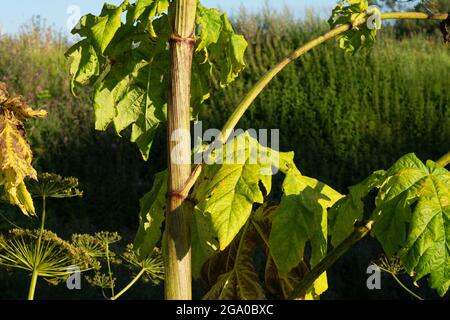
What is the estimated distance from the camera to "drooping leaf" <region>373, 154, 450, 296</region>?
1373 millimetres

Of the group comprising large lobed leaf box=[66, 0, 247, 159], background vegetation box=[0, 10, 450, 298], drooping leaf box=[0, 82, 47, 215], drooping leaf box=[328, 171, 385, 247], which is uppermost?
background vegetation box=[0, 10, 450, 298]

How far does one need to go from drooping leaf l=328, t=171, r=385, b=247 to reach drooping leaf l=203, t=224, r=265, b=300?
213 millimetres

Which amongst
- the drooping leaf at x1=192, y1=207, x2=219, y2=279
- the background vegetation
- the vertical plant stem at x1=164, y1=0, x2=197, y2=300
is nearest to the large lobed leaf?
the vertical plant stem at x1=164, y1=0, x2=197, y2=300

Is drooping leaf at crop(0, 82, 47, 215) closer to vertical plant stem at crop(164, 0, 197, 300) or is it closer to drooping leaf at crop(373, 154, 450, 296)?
vertical plant stem at crop(164, 0, 197, 300)

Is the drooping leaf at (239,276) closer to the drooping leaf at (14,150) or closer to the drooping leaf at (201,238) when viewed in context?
the drooping leaf at (201,238)

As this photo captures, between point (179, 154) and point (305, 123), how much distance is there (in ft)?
23.3

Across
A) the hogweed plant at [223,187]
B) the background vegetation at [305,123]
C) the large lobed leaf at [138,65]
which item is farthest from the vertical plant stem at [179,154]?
the background vegetation at [305,123]

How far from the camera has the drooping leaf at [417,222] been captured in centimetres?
137

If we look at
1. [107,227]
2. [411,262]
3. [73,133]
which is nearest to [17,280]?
[107,227]

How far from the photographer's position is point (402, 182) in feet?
4.83

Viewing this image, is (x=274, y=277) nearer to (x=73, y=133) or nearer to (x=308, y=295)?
(x=308, y=295)

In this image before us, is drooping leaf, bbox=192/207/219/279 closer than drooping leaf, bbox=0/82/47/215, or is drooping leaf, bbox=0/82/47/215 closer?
drooping leaf, bbox=192/207/219/279

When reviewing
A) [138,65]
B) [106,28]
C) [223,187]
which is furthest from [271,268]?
[106,28]
